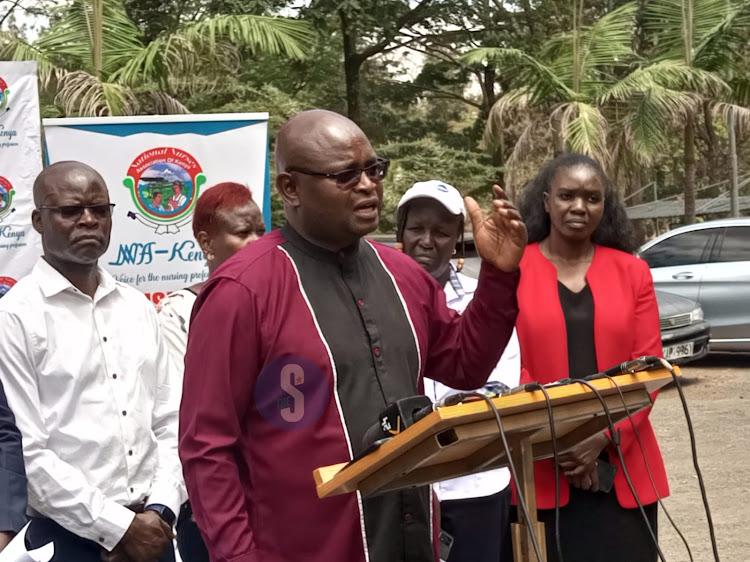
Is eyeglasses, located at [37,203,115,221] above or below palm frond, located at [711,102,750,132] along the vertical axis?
below

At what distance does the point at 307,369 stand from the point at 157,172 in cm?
369

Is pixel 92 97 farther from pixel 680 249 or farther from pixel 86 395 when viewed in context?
pixel 86 395

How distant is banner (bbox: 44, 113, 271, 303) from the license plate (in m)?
7.17

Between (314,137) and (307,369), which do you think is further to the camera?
(314,137)

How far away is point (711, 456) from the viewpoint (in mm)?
8852

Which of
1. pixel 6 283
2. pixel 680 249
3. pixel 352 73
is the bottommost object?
pixel 680 249

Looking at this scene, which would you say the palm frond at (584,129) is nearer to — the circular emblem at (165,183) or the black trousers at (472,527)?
the circular emblem at (165,183)

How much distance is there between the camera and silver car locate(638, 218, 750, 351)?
1298 cm

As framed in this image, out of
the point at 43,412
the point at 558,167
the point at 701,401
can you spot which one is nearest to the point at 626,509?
the point at 558,167

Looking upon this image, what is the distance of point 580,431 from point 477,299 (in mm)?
432

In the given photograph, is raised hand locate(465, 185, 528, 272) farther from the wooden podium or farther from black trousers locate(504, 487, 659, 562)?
black trousers locate(504, 487, 659, 562)

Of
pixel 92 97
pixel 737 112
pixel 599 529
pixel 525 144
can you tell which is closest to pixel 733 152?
pixel 737 112

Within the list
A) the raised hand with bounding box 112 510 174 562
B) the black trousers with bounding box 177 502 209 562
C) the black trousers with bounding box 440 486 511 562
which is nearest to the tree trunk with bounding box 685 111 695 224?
the black trousers with bounding box 440 486 511 562

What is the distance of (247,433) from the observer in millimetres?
2609
